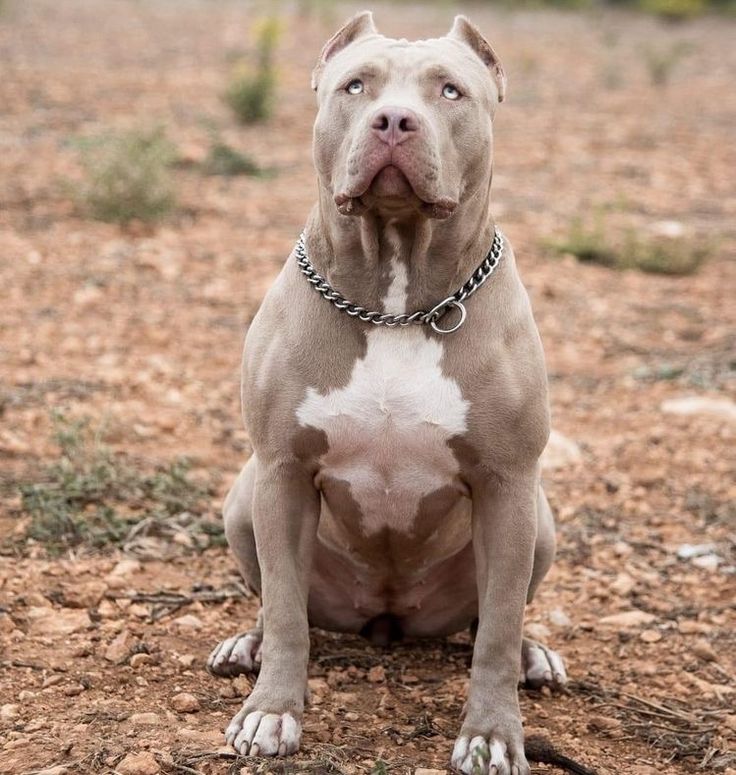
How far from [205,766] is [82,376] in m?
3.23

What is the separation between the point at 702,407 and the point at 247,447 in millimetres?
2081

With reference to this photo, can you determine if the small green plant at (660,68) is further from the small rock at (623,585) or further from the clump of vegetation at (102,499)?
the small rock at (623,585)

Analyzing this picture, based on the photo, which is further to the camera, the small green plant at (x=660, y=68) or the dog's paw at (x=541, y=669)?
the small green plant at (x=660, y=68)

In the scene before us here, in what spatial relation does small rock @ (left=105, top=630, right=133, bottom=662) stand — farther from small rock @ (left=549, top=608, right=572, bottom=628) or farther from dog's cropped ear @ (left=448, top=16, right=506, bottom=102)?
dog's cropped ear @ (left=448, top=16, right=506, bottom=102)

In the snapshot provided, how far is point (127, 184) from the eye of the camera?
8367mm

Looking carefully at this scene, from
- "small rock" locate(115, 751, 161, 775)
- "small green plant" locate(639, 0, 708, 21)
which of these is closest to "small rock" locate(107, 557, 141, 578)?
"small rock" locate(115, 751, 161, 775)

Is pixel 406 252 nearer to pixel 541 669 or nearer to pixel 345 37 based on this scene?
pixel 345 37

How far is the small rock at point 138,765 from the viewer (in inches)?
118

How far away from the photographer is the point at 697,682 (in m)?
3.89

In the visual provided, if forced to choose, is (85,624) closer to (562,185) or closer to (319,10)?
(562,185)

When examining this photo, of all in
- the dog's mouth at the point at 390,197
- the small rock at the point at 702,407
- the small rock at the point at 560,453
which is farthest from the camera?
the small rock at the point at 702,407

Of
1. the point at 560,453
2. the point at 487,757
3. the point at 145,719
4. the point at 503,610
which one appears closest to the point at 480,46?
the point at 503,610

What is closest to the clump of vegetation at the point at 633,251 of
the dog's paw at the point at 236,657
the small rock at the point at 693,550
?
the small rock at the point at 693,550

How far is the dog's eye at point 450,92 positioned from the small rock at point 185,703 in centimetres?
168
